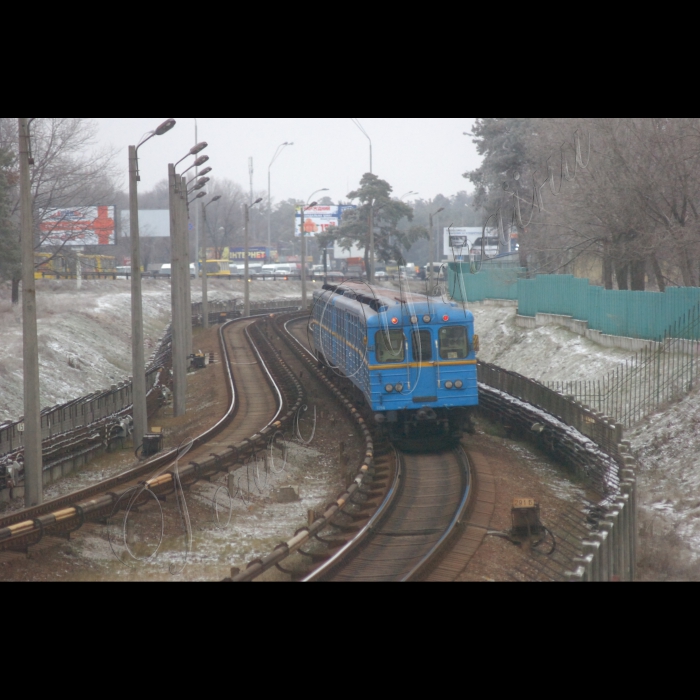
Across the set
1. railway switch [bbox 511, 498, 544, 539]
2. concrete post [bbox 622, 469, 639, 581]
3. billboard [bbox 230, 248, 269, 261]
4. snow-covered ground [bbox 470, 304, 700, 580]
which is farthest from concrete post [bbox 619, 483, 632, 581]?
→ billboard [bbox 230, 248, 269, 261]

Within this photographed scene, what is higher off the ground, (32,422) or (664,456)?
(32,422)

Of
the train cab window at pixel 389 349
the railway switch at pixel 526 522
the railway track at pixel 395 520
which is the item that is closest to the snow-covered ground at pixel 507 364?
the railway switch at pixel 526 522

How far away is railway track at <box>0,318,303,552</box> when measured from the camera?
11.5m

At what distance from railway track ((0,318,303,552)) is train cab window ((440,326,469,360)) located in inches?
168

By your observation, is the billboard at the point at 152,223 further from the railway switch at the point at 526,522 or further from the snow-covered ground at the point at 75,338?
the railway switch at the point at 526,522

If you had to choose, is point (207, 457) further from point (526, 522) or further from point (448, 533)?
point (526, 522)

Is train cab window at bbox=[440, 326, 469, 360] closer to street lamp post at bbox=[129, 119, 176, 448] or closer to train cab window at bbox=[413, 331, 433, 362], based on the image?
train cab window at bbox=[413, 331, 433, 362]

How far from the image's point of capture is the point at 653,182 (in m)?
24.5

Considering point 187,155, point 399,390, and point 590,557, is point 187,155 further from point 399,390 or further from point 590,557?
point 590,557

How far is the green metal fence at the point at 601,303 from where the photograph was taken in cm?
2225

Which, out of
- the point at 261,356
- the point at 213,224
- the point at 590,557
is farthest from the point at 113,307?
the point at 213,224

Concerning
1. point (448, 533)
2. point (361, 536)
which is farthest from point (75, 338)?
point (448, 533)

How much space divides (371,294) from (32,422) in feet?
27.3

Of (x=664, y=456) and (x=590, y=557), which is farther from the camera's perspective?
(x=664, y=456)
